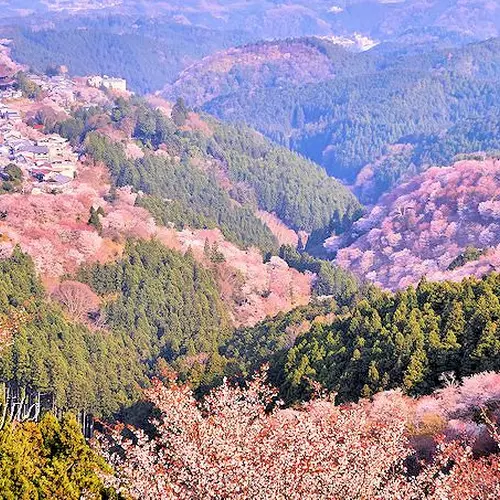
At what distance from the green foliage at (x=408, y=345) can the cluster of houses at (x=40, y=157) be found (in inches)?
1231

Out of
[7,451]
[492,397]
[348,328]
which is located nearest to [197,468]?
[7,451]

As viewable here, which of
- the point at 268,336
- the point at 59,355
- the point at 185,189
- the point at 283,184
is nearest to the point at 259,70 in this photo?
the point at 283,184

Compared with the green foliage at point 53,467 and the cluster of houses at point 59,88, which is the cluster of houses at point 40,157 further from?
the green foliage at point 53,467

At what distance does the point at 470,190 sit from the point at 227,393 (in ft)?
167

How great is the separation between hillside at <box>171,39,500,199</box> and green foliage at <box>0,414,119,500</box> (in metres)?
94.2

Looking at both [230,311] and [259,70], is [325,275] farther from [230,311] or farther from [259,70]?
[259,70]

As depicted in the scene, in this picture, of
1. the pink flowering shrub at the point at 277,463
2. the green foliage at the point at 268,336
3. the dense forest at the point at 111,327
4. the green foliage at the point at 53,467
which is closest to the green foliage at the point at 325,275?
the green foliage at the point at 268,336

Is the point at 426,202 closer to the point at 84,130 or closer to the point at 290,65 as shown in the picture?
the point at 84,130

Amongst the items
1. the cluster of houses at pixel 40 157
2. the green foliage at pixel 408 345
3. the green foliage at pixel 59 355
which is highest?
the green foliage at pixel 408 345

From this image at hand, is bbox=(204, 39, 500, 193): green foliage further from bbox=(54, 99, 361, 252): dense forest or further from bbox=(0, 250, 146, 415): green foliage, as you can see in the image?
bbox=(0, 250, 146, 415): green foliage

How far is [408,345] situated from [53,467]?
45.7ft

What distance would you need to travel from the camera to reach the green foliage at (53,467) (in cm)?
1412

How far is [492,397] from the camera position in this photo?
65.0ft

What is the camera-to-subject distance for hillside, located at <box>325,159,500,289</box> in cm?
5763
